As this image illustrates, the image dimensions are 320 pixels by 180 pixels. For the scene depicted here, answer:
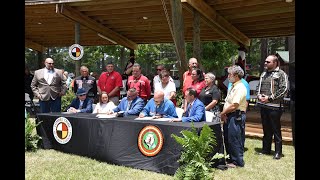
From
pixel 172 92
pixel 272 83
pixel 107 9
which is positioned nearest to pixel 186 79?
pixel 172 92

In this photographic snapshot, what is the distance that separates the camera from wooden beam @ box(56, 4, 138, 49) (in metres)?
9.20

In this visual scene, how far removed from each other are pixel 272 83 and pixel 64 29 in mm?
9482

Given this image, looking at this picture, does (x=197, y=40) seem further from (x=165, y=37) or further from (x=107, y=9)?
(x=165, y=37)

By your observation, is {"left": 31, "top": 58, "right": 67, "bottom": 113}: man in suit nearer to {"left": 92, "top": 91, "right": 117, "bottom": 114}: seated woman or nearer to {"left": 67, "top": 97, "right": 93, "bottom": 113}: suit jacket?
{"left": 67, "top": 97, "right": 93, "bottom": 113}: suit jacket

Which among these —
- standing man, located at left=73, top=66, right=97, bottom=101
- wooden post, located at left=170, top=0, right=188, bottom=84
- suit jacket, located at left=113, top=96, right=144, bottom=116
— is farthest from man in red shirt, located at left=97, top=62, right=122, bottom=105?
wooden post, located at left=170, top=0, right=188, bottom=84

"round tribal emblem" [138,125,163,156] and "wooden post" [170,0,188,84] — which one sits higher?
"wooden post" [170,0,188,84]

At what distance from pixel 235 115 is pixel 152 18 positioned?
5.92 metres

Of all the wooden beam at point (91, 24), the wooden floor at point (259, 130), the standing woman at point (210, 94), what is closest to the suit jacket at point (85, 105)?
the standing woman at point (210, 94)

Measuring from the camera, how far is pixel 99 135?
5078 mm

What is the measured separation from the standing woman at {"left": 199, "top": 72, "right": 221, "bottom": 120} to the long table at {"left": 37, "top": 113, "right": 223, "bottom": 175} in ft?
2.43

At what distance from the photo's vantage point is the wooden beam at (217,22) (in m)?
7.57

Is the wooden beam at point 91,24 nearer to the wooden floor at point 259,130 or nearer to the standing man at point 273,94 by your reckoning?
the wooden floor at point 259,130

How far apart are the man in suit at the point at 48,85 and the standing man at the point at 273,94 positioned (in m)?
4.05

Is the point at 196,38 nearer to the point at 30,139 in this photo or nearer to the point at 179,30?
the point at 179,30
